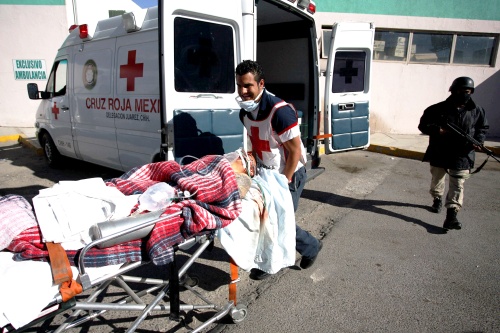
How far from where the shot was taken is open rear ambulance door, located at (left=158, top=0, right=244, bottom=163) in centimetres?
311

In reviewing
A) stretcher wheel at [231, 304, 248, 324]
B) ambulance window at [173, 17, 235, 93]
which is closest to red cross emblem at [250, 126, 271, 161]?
ambulance window at [173, 17, 235, 93]

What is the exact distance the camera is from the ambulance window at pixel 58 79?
5.43 metres

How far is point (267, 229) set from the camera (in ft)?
6.97

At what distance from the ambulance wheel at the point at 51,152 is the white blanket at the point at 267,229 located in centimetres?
521

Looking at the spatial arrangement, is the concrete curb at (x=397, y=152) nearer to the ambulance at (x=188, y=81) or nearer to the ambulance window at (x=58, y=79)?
the ambulance at (x=188, y=81)

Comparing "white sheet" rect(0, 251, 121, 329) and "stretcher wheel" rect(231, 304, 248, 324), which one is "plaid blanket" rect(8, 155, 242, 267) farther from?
"stretcher wheel" rect(231, 304, 248, 324)

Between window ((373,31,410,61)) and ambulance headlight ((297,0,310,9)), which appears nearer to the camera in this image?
ambulance headlight ((297,0,310,9))

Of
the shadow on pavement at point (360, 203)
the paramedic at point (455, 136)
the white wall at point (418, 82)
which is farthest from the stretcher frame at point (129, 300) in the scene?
the white wall at point (418, 82)

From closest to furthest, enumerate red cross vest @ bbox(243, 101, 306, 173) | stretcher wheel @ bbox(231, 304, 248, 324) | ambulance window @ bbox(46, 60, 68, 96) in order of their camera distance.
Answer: stretcher wheel @ bbox(231, 304, 248, 324) < red cross vest @ bbox(243, 101, 306, 173) < ambulance window @ bbox(46, 60, 68, 96)

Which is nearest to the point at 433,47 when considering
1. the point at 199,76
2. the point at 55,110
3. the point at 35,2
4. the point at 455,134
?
the point at 455,134

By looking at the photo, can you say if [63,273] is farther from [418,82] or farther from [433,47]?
[433,47]

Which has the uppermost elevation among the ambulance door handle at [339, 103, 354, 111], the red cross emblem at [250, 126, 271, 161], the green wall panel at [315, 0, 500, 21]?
the green wall panel at [315, 0, 500, 21]

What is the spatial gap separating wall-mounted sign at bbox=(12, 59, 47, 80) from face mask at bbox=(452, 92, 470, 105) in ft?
32.4

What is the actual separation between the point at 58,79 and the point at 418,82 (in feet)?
28.3
